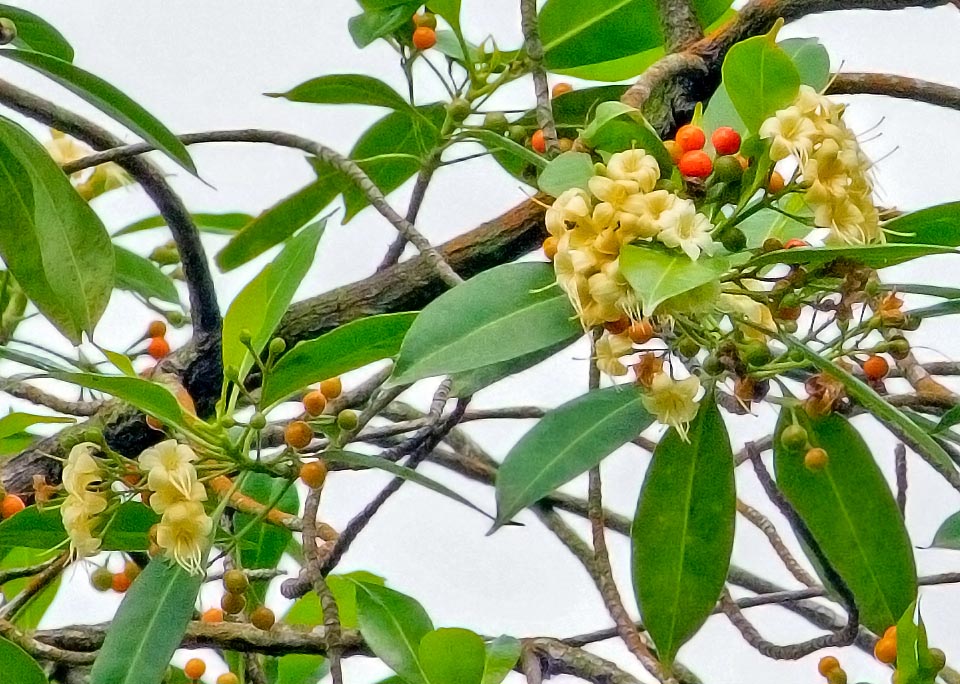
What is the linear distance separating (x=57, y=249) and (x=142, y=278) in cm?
31

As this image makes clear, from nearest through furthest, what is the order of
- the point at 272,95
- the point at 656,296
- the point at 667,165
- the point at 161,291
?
the point at 656,296
the point at 667,165
the point at 272,95
the point at 161,291

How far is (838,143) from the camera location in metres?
0.48

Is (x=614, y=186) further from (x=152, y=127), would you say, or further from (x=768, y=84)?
(x=152, y=127)

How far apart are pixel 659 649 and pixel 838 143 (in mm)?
279

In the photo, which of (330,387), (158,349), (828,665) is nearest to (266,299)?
(330,387)

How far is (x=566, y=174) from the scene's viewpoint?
49 centimetres

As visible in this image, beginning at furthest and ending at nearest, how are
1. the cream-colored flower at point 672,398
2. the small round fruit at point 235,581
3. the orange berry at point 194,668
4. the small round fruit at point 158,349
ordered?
the small round fruit at point 158,349 < the orange berry at point 194,668 < the small round fruit at point 235,581 < the cream-colored flower at point 672,398

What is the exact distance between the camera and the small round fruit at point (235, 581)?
2.10 feet

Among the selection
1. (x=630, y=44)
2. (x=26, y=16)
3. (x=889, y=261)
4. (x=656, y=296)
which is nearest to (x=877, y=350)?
(x=889, y=261)

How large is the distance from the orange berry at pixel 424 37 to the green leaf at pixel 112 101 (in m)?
0.26

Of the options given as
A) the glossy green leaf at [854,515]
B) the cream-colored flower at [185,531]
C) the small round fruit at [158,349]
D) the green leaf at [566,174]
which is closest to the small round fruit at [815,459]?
the glossy green leaf at [854,515]

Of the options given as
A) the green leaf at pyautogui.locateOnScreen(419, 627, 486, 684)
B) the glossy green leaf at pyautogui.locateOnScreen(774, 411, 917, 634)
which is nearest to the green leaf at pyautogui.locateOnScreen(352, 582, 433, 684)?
the green leaf at pyautogui.locateOnScreen(419, 627, 486, 684)

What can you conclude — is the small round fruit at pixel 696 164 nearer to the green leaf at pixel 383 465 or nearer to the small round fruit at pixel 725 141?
the small round fruit at pixel 725 141

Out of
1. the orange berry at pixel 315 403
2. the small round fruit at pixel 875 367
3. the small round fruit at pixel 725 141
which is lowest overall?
the orange berry at pixel 315 403
